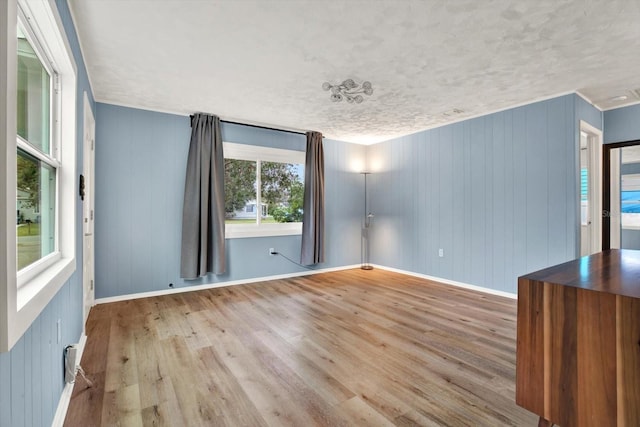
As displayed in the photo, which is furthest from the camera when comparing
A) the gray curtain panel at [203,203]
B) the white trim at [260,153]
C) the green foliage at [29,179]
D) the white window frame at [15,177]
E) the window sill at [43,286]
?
the white trim at [260,153]

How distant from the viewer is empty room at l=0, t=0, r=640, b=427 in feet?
3.87

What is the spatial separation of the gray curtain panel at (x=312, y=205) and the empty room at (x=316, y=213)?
0.04 m

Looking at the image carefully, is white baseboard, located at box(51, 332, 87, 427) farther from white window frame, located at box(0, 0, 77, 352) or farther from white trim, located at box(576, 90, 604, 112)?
white trim, located at box(576, 90, 604, 112)

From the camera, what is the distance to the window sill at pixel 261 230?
15.1 feet

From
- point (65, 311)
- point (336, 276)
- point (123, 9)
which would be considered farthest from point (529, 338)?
point (336, 276)

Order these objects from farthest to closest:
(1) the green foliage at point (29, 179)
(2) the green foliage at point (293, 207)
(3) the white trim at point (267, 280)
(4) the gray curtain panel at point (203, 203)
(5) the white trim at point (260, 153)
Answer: (2) the green foliage at point (293, 207) → (5) the white trim at point (260, 153) → (4) the gray curtain panel at point (203, 203) → (3) the white trim at point (267, 280) → (1) the green foliage at point (29, 179)

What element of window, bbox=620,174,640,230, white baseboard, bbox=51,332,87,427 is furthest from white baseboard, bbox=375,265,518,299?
white baseboard, bbox=51,332,87,427

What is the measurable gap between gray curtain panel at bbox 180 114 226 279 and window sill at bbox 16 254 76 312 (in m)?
2.29

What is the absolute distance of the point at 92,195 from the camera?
3.54 meters

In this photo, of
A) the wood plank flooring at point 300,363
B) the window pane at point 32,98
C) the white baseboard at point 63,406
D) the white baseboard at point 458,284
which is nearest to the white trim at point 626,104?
the white baseboard at point 458,284

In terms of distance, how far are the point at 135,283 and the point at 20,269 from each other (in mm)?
2954

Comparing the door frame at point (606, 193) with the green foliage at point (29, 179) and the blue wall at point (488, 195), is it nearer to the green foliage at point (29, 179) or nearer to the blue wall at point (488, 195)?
the blue wall at point (488, 195)

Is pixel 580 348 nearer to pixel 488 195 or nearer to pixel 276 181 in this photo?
pixel 488 195

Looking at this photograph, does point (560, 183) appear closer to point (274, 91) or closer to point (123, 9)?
point (274, 91)
